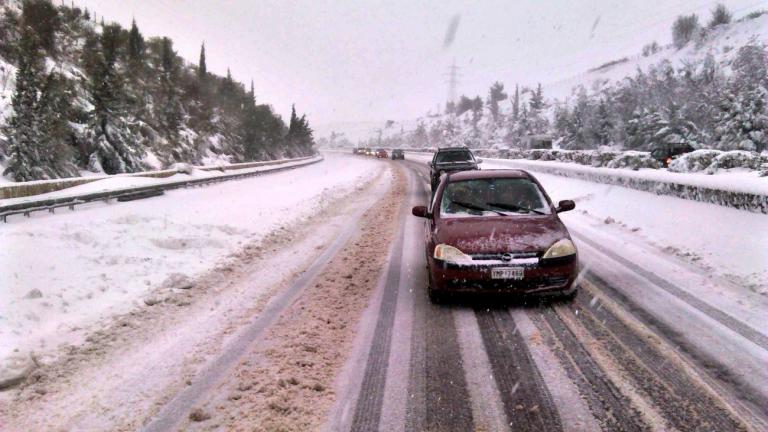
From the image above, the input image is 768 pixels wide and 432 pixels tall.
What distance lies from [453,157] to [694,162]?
8.50 metres

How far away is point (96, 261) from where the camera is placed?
7.88 m

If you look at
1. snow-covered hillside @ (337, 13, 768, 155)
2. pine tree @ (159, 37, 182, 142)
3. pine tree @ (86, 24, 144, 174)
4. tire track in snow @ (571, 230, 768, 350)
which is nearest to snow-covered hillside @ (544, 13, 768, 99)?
snow-covered hillside @ (337, 13, 768, 155)

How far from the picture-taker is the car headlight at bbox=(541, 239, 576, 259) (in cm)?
526

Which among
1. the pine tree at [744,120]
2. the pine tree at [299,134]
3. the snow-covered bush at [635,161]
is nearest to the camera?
the snow-covered bush at [635,161]

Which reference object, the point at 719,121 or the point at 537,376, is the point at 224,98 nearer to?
the point at 719,121

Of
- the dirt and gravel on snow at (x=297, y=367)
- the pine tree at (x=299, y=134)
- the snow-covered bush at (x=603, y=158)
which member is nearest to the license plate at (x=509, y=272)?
the dirt and gravel on snow at (x=297, y=367)

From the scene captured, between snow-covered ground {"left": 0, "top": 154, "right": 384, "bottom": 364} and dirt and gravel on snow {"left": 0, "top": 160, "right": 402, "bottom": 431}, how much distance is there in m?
0.36

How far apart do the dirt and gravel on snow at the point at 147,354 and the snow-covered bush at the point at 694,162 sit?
46.9ft

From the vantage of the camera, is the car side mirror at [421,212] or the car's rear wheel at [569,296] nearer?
the car's rear wheel at [569,296]

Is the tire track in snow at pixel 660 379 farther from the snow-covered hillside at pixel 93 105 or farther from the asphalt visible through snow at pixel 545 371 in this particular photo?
the snow-covered hillside at pixel 93 105

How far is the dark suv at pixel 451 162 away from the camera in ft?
56.9

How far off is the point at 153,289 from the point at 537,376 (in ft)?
17.4

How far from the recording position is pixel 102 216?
14164 mm

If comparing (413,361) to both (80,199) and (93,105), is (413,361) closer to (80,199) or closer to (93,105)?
(80,199)
